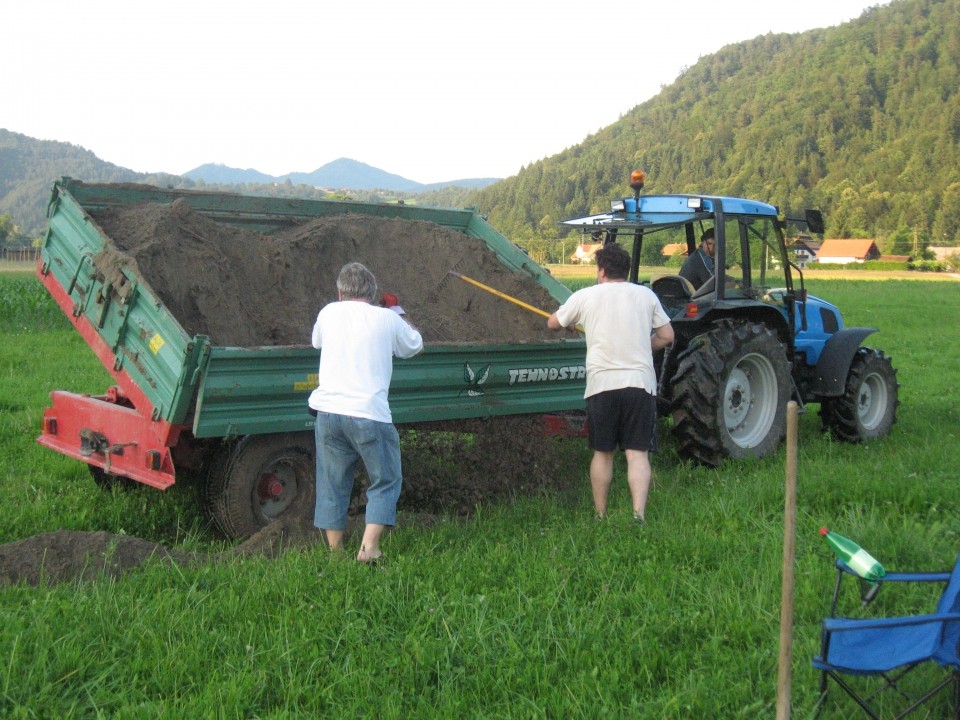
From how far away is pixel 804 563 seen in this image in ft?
15.3

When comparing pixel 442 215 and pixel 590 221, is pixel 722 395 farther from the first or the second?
pixel 442 215

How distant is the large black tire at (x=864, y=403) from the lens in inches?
360

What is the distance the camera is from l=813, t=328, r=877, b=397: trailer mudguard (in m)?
8.99

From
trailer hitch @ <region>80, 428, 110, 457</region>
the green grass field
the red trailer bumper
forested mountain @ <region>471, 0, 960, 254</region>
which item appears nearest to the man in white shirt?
the green grass field

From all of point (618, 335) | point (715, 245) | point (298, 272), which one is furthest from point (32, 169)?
point (618, 335)

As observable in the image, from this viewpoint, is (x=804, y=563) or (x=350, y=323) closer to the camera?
(x=804, y=563)

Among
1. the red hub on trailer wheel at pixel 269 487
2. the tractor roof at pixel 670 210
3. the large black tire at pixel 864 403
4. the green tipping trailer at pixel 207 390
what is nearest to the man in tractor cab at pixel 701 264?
the tractor roof at pixel 670 210

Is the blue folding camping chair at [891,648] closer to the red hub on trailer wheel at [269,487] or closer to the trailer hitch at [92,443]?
the red hub on trailer wheel at [269,487]

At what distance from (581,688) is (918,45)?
6292 inches

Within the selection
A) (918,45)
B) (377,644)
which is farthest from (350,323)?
(918,45)

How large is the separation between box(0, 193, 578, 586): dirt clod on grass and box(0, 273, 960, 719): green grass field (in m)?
0.50

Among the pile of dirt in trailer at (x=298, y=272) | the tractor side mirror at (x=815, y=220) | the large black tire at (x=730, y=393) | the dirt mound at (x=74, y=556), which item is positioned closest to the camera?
the dirt mound at (x=74, y=556)

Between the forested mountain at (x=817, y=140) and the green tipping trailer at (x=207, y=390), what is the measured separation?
212ft

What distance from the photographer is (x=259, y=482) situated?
581 centimetres
